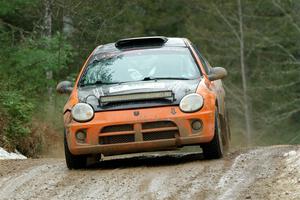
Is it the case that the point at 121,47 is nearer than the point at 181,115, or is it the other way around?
the point at 181,115

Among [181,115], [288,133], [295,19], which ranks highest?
[181,115]

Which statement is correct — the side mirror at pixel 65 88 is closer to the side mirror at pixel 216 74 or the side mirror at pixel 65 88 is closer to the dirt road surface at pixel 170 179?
the dirt road surface at pixel 170 179

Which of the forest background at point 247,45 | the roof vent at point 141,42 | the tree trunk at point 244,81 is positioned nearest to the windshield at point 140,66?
the roof vent at point 141,42

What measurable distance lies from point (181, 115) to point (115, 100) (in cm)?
81

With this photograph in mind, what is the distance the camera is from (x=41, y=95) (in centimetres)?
2456

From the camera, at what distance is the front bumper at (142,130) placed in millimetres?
10484

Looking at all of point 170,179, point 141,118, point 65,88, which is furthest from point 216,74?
point 170,179

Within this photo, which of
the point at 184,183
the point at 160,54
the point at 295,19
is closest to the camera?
the point at 184,183

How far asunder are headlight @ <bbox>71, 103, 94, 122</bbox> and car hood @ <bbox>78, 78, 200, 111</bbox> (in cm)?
7

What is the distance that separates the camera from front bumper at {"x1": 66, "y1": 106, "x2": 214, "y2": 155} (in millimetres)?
10484

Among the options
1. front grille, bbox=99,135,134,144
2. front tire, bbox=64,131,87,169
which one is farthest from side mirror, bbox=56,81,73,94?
front grille, bbox=99,135,134,144

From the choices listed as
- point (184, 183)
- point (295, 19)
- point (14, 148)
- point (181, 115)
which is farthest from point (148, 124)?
point (295, 19)

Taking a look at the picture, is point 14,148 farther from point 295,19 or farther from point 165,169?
point 295,19

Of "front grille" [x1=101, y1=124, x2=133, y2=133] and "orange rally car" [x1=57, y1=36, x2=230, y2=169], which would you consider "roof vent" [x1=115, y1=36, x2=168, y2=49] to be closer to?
"orange rally car" [x1=57, y1=36, x2=230, y2=169]
